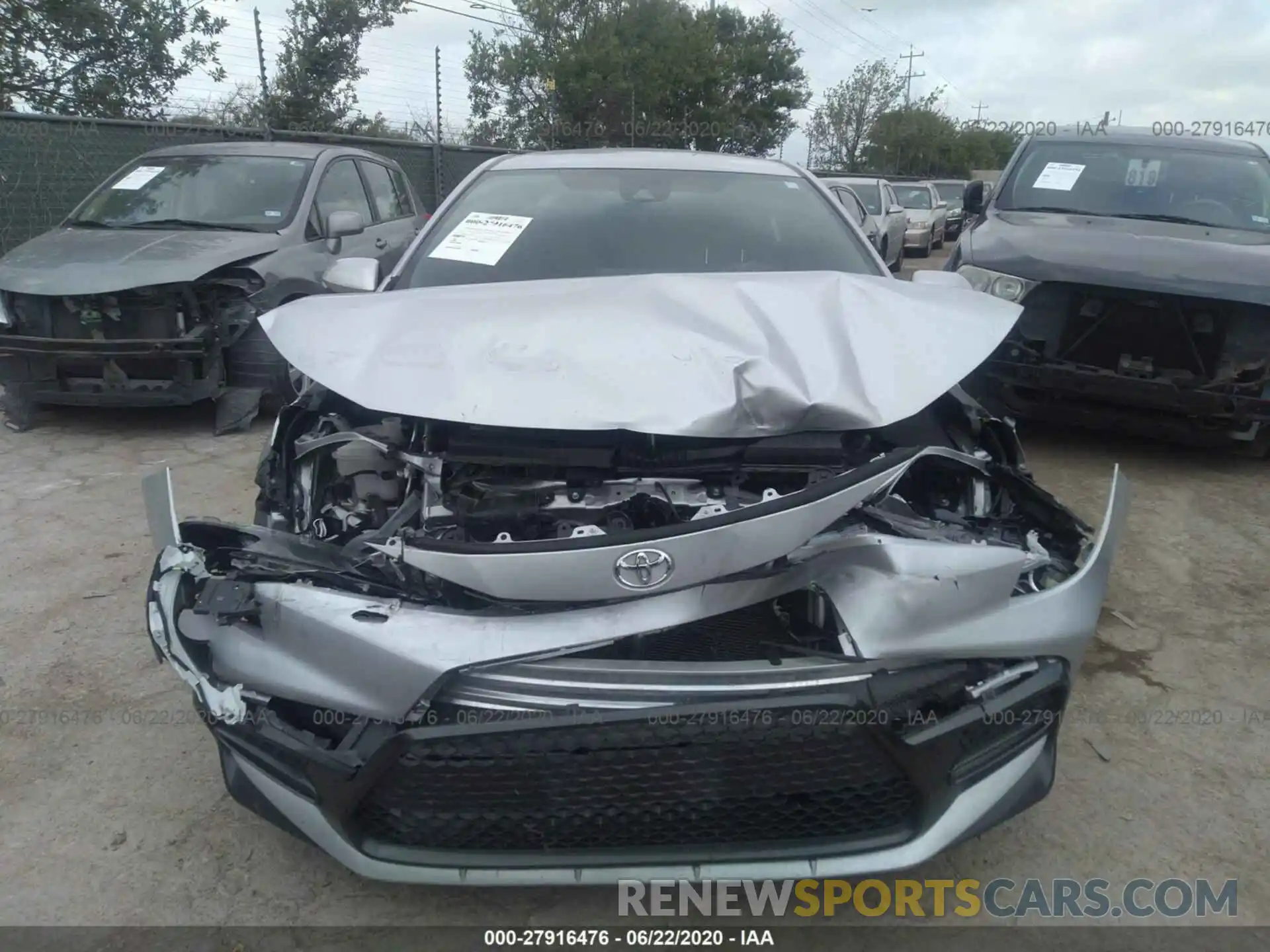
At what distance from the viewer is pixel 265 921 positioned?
206 centimetres

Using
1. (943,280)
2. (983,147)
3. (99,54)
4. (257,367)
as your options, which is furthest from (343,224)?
(983,147)

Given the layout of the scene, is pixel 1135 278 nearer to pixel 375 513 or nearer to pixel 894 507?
pixel 894 507

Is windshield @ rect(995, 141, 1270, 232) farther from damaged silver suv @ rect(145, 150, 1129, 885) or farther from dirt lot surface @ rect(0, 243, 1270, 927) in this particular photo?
damaged silver suv @ rect(145, 150, 1129, 885)

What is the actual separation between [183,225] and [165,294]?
987 mm

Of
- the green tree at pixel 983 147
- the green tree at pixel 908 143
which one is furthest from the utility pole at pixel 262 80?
the green tree at pixel 983 147

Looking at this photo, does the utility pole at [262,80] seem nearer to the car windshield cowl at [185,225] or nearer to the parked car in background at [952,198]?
the car windshield cowl at [185,225]

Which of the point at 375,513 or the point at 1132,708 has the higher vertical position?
the point at 375,513

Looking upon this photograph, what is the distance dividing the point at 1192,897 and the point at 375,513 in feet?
7.07

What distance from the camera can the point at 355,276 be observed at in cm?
326

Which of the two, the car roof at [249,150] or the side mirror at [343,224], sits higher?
the car roof at [249,150]

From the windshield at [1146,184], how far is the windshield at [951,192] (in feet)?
52.0

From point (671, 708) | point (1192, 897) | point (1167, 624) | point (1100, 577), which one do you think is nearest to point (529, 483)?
point (671, 708)

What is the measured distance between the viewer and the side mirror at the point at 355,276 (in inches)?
128

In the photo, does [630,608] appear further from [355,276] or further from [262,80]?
[262,80]
